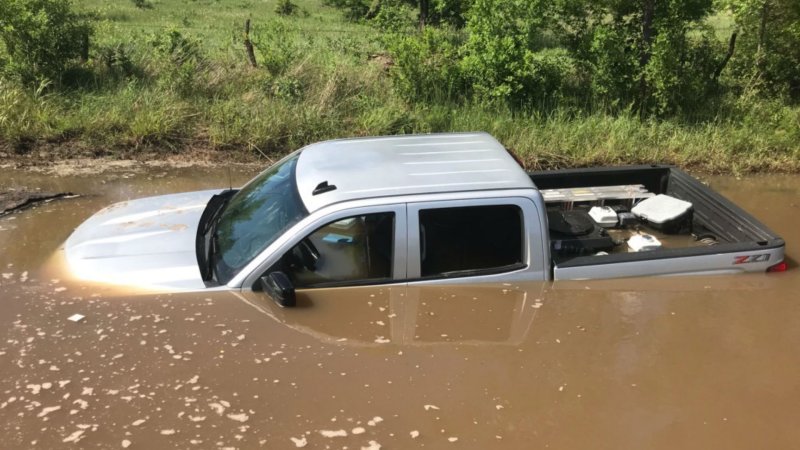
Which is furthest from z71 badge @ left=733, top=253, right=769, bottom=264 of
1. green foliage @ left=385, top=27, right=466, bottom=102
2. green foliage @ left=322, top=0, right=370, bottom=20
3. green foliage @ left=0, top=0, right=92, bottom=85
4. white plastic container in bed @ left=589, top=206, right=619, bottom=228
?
green foliage @ left=322, top=0, right=370, bottom=20

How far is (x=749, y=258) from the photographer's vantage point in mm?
4711

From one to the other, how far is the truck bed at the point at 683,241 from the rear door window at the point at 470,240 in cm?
36

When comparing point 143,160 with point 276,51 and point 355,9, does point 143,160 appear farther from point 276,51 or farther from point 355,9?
point 355,9

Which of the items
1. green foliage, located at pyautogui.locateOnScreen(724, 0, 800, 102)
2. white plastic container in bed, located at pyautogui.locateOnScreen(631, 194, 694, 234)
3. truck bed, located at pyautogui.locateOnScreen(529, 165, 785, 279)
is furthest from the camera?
green foliage, located at pyautogui.locateOnScreen(724, 0, 800, 102)

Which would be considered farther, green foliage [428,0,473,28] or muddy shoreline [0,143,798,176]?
green foliage [428,0,473,28]

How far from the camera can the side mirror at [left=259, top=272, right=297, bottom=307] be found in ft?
12.9

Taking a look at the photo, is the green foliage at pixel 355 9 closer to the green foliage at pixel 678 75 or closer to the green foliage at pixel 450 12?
the green foliage at pixel 450 12

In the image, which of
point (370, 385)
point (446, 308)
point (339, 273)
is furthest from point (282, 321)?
point (446, 308)

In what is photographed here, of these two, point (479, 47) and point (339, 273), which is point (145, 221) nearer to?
point (339, 273)

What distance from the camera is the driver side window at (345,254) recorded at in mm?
4094

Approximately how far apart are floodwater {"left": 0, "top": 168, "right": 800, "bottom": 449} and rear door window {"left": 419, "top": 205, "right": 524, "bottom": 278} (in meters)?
0.18

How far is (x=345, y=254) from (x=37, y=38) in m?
7.15

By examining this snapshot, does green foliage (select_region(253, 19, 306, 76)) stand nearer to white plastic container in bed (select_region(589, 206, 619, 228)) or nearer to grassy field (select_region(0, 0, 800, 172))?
grassy field (select_region(0, 0, 800, 172))

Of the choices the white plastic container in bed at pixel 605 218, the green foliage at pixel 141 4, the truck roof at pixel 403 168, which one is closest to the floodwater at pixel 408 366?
the truck roof at pixel 403 168
